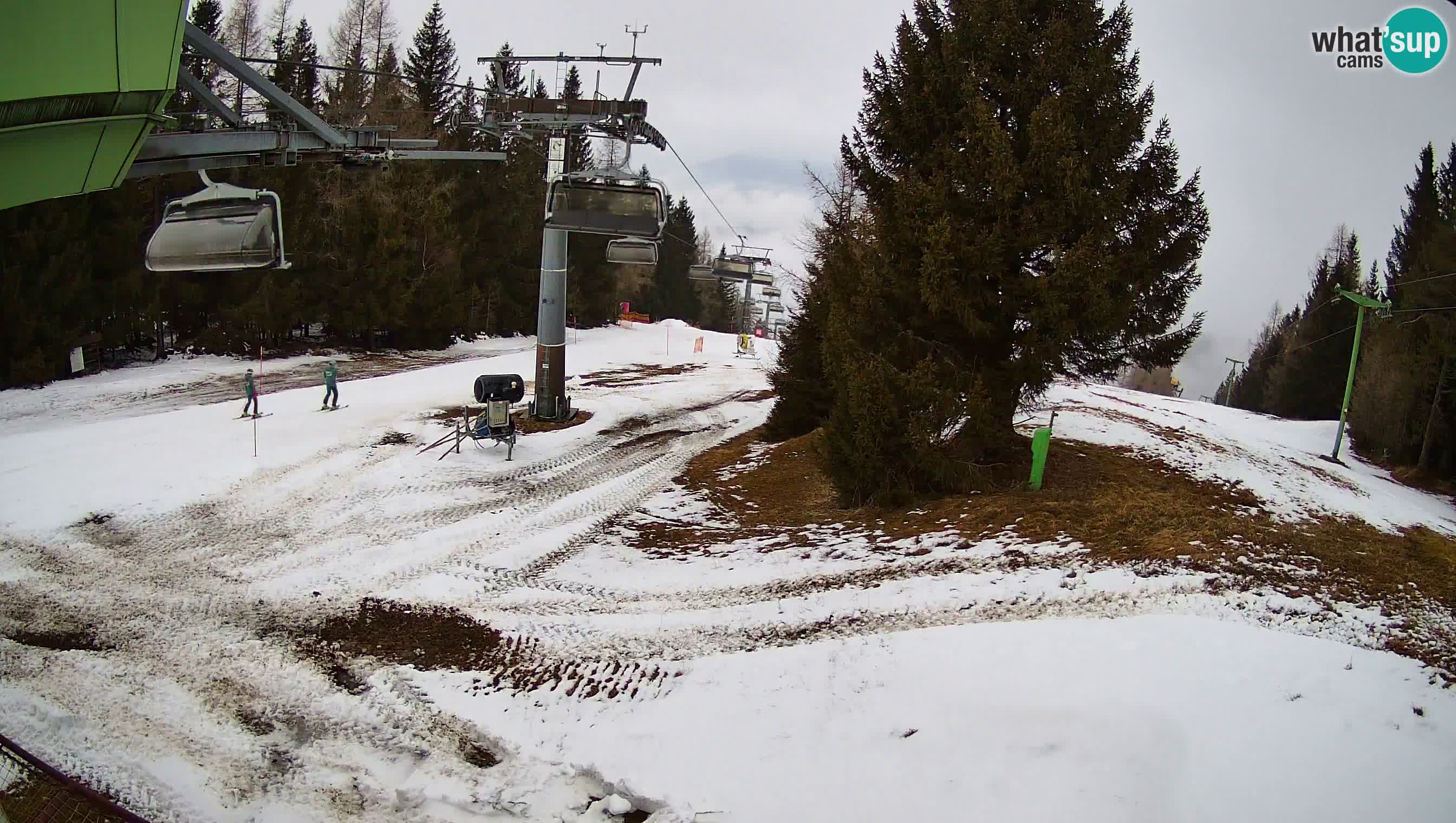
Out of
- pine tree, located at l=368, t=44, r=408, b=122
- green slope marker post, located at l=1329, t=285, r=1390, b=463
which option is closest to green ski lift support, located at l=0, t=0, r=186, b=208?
green slope marker post, located at l=1329, t=285, r=1390, b=463

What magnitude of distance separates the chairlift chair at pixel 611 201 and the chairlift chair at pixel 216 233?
8875mm

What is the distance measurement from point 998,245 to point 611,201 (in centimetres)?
764

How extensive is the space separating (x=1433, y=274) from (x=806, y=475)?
19562mm

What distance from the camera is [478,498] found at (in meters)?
12.4

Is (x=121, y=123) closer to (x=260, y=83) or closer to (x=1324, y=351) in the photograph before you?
(x=260, y=83)

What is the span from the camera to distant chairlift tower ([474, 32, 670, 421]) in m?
14.4

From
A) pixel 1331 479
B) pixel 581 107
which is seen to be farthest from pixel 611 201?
pixel 1331 479

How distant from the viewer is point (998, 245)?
9367 millimetres

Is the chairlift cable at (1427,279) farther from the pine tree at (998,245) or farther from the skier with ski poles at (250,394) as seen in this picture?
the skier with ski poles at (250,394)

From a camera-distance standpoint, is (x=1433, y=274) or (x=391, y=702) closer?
(x=391, y=702)

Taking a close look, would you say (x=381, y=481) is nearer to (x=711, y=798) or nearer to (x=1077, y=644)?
(x=711, y=798)

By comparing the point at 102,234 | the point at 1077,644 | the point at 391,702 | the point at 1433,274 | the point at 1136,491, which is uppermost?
the point at 1433,274

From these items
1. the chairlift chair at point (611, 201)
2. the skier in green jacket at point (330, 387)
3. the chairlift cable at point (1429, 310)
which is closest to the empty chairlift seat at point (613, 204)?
the chairlift chair at point (611, 201)

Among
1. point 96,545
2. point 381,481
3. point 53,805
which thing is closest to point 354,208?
point 381,481
